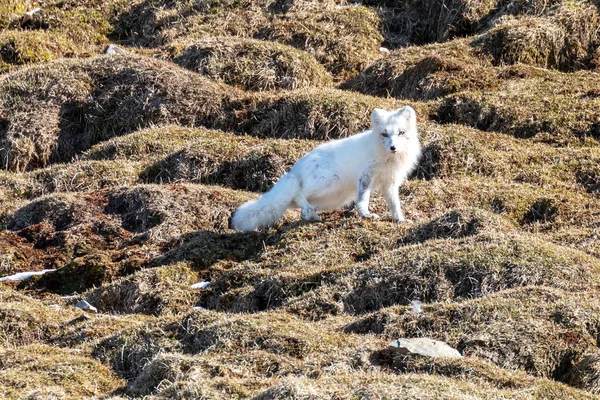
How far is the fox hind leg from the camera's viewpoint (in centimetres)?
1392

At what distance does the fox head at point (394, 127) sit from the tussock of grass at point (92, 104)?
5.95 m

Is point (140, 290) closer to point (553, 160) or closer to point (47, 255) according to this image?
point (47, 255)

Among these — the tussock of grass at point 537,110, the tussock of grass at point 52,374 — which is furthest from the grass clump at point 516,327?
the tussock of grass at point 537,110

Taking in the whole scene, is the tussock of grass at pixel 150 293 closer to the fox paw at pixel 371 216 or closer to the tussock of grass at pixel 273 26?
the fox paw at pixel 371 216

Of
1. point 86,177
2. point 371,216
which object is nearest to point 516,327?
point 371,216

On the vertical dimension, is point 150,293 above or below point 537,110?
below

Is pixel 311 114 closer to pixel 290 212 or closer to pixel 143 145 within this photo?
pixel 143 145

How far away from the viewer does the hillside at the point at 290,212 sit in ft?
31.5

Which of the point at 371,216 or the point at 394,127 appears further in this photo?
the point at 371,216

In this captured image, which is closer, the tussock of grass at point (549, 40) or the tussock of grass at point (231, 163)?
the tussock of grass at point (231, 163)

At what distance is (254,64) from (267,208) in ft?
24.4

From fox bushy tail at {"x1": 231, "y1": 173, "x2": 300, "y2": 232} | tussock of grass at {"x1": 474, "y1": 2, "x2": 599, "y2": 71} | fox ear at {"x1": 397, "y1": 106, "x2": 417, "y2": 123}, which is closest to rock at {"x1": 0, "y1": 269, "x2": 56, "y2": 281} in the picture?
fox bushy tail at {"x1": 231, "y1": 173, "x2": 300, "y2": 232}

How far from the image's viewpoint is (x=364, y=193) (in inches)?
Result: 547

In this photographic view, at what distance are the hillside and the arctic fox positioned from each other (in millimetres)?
305
